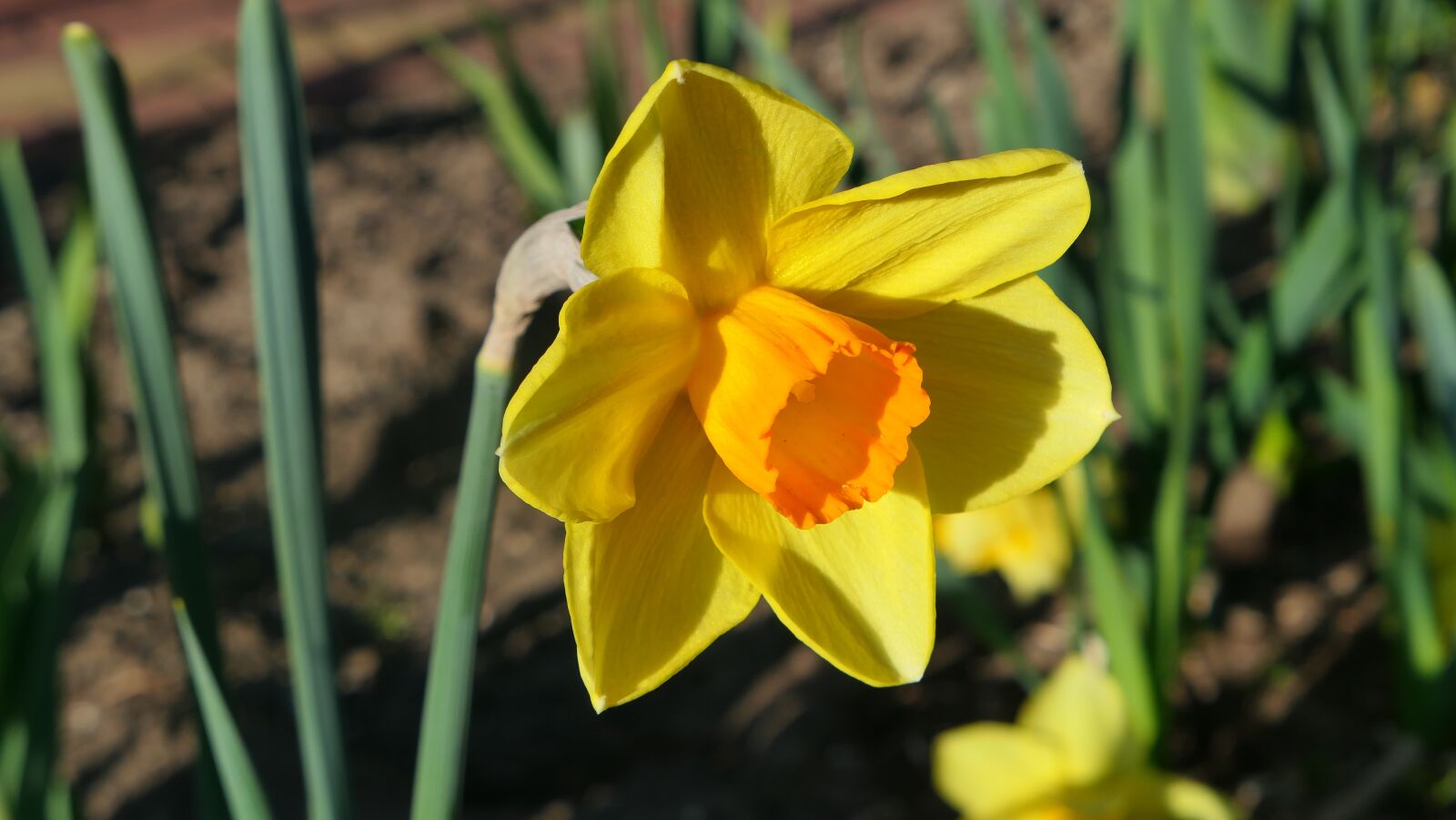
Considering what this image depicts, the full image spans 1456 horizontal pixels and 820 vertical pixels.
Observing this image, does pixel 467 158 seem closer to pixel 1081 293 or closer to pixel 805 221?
pixel 1081 293

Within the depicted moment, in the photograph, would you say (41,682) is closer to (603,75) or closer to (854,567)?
(854,567)

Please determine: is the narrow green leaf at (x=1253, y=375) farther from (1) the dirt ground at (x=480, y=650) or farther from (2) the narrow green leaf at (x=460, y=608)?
(2) the narrow green leaf at (x=460, y=608)

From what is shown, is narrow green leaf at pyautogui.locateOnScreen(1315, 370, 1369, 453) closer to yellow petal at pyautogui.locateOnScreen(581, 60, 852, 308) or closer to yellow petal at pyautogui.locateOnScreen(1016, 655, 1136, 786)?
yellow petal at pyautogui.locateOnScreen(1016, 655, 1136, 786)

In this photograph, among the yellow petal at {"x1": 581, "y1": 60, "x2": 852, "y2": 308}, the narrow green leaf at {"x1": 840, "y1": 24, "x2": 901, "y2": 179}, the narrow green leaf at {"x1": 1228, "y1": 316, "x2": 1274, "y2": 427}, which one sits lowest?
the narrow green leaf at {"x1": 1228, "y1": 316, "x2": 1274, "y2": 427}

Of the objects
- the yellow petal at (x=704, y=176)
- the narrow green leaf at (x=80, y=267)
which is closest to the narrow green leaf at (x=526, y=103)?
the narrow green leaf at (x=80, y=267)

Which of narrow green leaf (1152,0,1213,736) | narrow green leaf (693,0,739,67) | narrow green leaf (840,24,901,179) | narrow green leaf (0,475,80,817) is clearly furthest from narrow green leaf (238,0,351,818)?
narrow green leaf (1152,0,1213,736)

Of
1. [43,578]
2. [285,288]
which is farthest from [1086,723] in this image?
[43,578]
